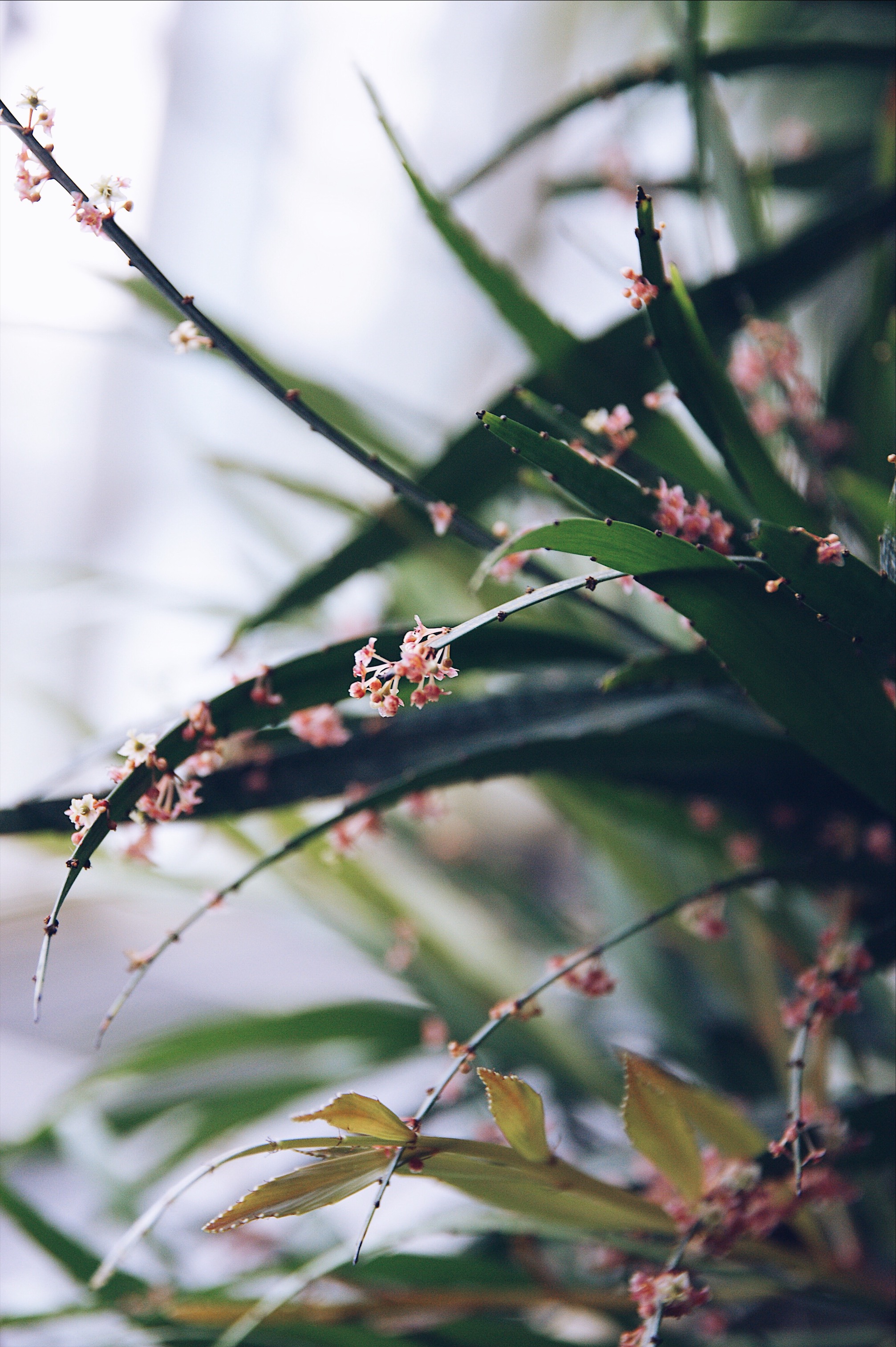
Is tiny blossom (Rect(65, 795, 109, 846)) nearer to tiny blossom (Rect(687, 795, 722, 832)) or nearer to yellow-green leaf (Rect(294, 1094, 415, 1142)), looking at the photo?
yellow-green leaf (Rect(294, 1094, 415, 1142))

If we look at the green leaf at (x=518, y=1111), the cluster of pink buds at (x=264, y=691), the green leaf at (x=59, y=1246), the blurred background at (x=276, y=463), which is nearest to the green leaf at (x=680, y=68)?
the blurred background at (x=276, y=463)

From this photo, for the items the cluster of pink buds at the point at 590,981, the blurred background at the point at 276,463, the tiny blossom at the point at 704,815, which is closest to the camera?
the cluster of pink buds at the point at 590,981

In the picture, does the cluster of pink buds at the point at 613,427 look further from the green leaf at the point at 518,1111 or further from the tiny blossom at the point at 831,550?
the green leaf at the point at 518,1111

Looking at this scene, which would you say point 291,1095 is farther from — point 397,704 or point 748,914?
point 397,704

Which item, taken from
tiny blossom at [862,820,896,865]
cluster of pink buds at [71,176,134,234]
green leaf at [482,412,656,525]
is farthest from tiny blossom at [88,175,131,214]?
tiny blossom at [862,820,896,865]

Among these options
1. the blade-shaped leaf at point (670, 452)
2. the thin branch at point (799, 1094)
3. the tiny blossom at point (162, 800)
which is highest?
the blade-shaped leaf at point (670, 452)
